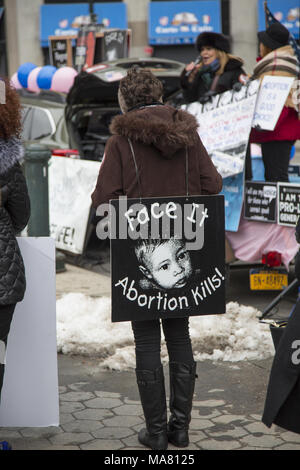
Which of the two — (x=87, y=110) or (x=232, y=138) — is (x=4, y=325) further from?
(x=87, y=110)

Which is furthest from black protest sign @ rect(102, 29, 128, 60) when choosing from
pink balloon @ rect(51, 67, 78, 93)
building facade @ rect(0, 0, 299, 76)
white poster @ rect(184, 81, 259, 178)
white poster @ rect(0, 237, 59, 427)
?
building facade @ rect(0, 0, 299, 76)

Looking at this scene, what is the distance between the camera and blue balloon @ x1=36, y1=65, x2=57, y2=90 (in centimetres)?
1141

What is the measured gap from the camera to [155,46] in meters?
23.2

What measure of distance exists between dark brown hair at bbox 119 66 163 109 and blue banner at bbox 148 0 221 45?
63.3 feet

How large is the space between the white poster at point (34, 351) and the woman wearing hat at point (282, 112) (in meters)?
3.12

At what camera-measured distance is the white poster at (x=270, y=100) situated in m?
6.01

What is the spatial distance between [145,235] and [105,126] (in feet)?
21.8

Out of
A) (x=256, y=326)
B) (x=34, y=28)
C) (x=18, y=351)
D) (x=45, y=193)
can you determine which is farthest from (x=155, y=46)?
(x=18, y=351)

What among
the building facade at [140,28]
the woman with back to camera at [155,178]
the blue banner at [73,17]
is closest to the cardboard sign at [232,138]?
the woman with back to camera at [155,178]

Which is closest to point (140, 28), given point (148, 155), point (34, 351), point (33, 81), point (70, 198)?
point (33, 81)

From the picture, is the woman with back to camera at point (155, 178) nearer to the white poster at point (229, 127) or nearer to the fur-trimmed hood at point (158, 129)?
the fur-trimmed hood at point (158, 129)

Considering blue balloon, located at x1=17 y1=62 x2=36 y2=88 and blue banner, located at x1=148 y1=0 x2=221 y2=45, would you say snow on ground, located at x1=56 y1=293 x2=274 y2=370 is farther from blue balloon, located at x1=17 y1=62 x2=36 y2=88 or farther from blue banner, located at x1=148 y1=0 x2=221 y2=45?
blue banner, located at x1=148 y1=0 x2=221 y2=45

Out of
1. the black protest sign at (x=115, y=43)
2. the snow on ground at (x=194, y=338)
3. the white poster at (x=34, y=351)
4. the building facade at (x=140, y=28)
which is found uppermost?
the building facade at (x=140, y=28)

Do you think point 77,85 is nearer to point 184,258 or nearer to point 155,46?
point 184,258
